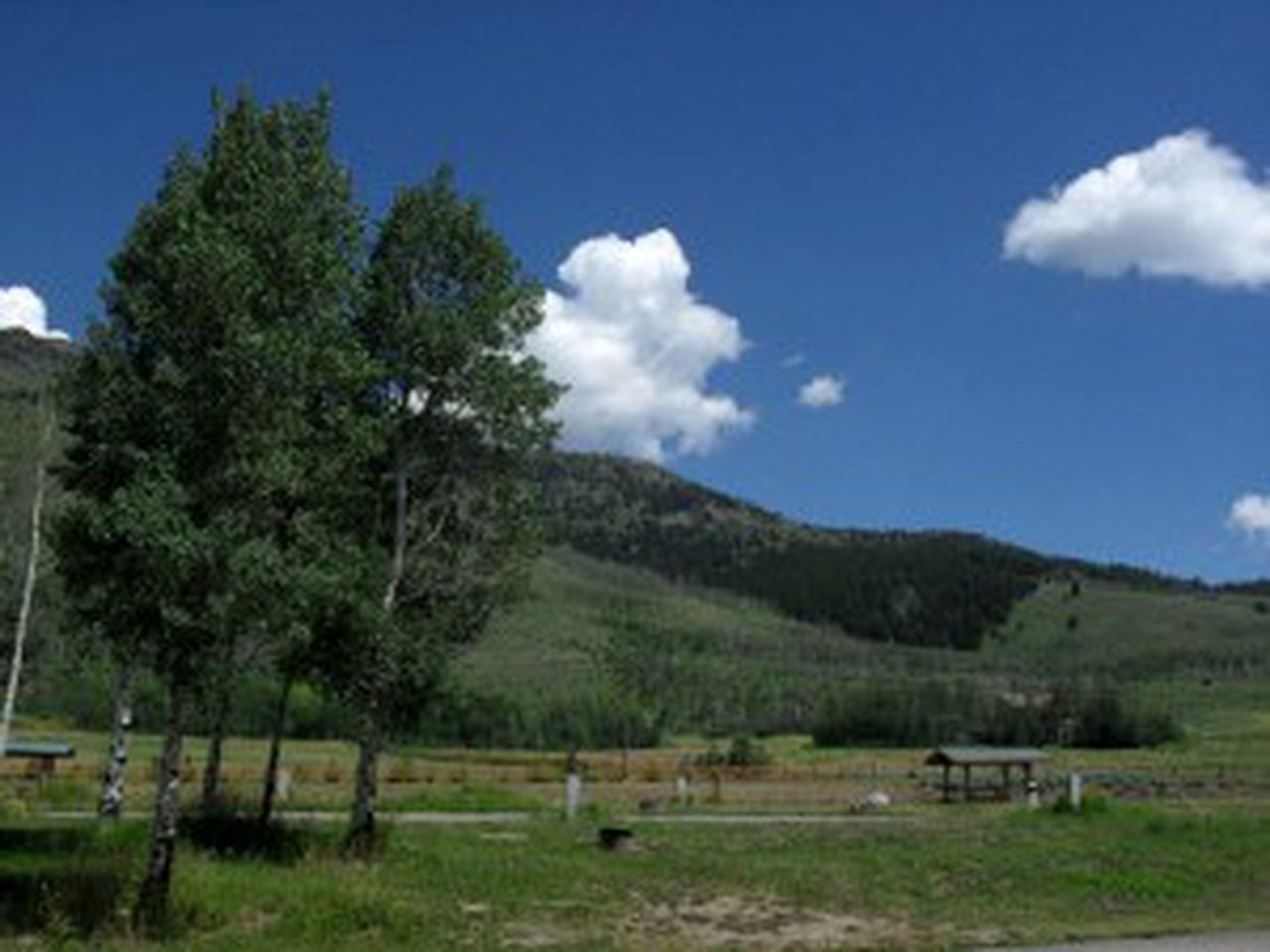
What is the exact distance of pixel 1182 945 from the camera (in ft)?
91.3

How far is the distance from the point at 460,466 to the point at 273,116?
11.5 metres

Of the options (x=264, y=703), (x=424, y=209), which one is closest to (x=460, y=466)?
(x=424, y=209)

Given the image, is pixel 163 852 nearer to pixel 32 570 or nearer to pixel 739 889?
pixel 739 889

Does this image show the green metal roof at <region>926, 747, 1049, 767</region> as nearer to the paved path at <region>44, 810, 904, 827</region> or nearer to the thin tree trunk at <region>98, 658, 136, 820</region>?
the paved path at <region>44, 810, 904, 827</region>

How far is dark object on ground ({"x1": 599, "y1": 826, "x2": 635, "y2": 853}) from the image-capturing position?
3828cm

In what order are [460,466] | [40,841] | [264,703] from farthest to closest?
[264,703]
[460,466]
[40,841]

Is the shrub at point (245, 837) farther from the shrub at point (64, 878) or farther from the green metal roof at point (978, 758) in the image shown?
the green metal roof at point (978, 758)

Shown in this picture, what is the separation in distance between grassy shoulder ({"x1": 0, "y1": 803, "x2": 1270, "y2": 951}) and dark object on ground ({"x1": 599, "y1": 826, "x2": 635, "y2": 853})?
1.18 feet

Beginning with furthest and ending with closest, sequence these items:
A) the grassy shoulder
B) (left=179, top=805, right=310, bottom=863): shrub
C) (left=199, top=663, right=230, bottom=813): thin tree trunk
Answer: (left=179, top=805, right=310, bottom=863): shrub, the grassy shoulder, (left=199, top=663, right=230, bottom=813): thin tree trunk

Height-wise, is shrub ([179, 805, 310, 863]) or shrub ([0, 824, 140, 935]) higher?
shrub ([179, 805, 310, 863])

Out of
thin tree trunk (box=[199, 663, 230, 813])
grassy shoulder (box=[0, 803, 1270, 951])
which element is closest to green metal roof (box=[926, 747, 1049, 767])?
grassy shoulder (box=[0, 803, 1270, 951])

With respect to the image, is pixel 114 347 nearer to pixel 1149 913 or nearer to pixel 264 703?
pixel 1149 913

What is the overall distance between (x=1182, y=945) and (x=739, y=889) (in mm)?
10059

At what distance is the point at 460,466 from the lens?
3744 cm
